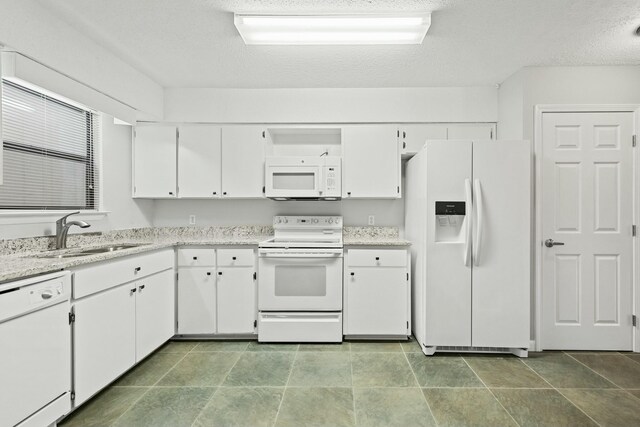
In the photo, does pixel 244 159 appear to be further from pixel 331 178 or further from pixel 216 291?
pixel 216 291

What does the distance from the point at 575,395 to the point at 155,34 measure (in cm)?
389

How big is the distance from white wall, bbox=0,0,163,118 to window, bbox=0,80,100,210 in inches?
12.9

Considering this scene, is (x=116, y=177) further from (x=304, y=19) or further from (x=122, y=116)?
(x=304, y=19)

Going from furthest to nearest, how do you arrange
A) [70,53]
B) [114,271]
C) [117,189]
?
[117,189], [70,53], [114,271]

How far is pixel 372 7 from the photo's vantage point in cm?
203

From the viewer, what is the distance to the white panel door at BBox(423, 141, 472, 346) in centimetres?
267

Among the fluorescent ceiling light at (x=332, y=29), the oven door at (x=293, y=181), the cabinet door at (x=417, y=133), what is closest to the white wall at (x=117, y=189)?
the oven door at (x=293, y=181)

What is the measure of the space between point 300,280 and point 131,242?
5.53ft

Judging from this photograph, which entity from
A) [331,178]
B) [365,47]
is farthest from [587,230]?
[365,47]

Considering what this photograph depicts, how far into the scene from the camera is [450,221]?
2.73 m

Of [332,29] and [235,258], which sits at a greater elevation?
[332,29]

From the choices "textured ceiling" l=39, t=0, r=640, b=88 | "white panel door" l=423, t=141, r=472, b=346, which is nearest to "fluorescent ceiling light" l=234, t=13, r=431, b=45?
"textured ceiling" l=39, t=0, r=640, b=88

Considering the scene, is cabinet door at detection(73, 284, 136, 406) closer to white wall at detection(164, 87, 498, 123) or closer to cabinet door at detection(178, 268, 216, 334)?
cabinet door at detection(178, 268, 216, 334)

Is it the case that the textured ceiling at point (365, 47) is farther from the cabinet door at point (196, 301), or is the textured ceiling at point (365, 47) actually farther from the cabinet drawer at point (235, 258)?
the cabinet door at point (196, 301)
